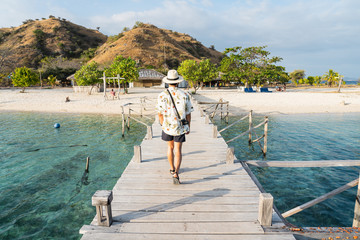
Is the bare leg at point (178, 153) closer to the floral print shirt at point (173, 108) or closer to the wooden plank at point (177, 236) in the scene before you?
the floral print shirt at point (173, 108)

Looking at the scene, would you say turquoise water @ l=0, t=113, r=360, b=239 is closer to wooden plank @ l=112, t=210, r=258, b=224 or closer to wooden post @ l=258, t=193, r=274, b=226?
wooden plank @ l=112, t=210, r=258, b=224

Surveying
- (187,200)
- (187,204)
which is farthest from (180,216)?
(187,200)

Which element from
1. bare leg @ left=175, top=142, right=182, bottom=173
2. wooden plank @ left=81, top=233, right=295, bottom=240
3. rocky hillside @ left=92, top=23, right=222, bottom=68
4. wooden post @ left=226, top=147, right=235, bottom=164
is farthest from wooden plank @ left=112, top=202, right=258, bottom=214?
→ rocky hillside @ left=92, top=23, right=222, bottom=68

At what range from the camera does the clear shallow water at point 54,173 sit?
19.4 ft

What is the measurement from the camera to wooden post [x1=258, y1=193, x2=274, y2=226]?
3.12 m

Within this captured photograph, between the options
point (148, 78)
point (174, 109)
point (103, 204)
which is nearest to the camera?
point (103, 204)

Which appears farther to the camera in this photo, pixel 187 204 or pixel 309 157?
pixel 309 157

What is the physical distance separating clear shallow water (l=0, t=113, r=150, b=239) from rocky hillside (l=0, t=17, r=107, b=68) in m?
93.5

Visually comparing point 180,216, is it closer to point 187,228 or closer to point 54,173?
point 187,228

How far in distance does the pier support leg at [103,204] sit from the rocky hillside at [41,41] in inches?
4234

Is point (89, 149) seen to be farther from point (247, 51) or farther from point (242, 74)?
point (247, 51)

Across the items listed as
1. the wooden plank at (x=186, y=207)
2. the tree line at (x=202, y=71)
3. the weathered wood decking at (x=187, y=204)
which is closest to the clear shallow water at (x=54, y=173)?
the weathered wood decking at (x=187, y=204)

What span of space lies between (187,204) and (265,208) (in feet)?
4.75

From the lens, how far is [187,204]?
387 cm
